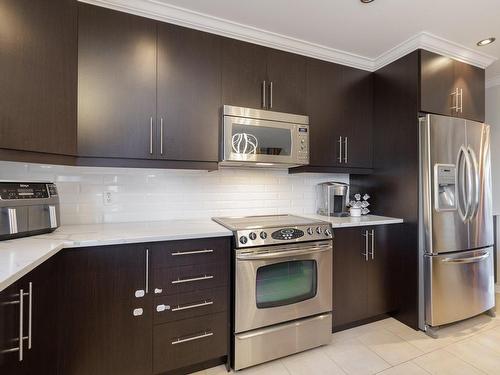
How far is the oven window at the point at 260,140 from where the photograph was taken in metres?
2.01

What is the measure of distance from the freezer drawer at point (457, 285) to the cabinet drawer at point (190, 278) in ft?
5.60

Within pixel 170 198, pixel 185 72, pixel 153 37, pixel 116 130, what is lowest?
pixel 170 198

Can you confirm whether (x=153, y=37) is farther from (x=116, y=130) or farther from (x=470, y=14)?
(x=470, y=14)

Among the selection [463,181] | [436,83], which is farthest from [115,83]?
[463,181]

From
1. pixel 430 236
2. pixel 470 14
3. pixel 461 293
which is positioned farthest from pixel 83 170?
pixel 461 293

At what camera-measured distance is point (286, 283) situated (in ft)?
6.23

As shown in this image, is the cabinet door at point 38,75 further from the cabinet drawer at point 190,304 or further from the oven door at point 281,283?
the oven door at point 281,283

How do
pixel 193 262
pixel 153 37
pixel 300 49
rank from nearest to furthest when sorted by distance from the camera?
pixel 193 262, pixel 153 37, pixel 300 49

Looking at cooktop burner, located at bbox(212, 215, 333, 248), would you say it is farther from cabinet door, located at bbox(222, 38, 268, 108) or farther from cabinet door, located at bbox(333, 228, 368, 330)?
cabinet door, located at bbox(222, 38, 268, 108)

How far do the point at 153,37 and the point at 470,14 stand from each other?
2.28 metres

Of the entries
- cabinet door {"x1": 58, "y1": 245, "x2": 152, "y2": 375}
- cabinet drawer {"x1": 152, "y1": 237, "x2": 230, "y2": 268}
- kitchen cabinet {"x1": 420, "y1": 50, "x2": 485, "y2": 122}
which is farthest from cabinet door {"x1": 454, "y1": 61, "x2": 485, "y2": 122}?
cabinet door {"x1": 58, "y1": 245, "x2": 152, "y2": 375}

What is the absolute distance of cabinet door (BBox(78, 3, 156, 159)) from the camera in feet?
5.43

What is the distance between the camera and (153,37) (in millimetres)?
1832

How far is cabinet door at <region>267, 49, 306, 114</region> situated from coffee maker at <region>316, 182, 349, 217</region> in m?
0.80
